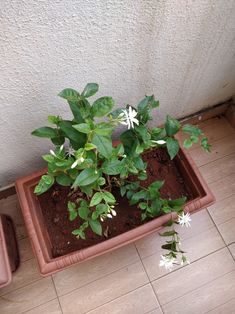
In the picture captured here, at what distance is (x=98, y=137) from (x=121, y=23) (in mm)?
311

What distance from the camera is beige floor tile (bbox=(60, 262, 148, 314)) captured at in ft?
3.48

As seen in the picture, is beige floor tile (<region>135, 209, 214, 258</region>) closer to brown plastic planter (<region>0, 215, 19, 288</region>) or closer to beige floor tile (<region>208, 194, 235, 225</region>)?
beige floor tile (<region>208, 194, 235, 225</region>)

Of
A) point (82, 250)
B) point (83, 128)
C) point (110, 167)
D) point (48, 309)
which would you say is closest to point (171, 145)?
point (110, 167)

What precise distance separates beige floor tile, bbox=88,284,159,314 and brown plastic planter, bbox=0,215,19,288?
0.34 m

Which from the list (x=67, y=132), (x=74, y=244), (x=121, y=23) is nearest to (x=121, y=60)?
(x=121, y=23)

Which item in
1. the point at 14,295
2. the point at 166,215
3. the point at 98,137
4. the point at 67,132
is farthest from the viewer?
the point at 14,295

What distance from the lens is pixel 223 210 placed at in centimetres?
121

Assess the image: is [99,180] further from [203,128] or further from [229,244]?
[203,128]

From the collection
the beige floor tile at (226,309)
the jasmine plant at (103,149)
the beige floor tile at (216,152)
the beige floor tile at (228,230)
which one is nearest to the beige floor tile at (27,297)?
the jasmine plant at (103,149)

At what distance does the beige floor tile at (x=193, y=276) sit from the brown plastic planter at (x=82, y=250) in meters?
0.28

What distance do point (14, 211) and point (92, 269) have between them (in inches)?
15.7

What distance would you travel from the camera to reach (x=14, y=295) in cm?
107

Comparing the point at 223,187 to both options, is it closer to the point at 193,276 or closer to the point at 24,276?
the point at 193,276

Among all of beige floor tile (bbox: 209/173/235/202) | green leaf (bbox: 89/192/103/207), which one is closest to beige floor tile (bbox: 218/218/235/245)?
beige floor tile (bbox: 209/173/235/202)
